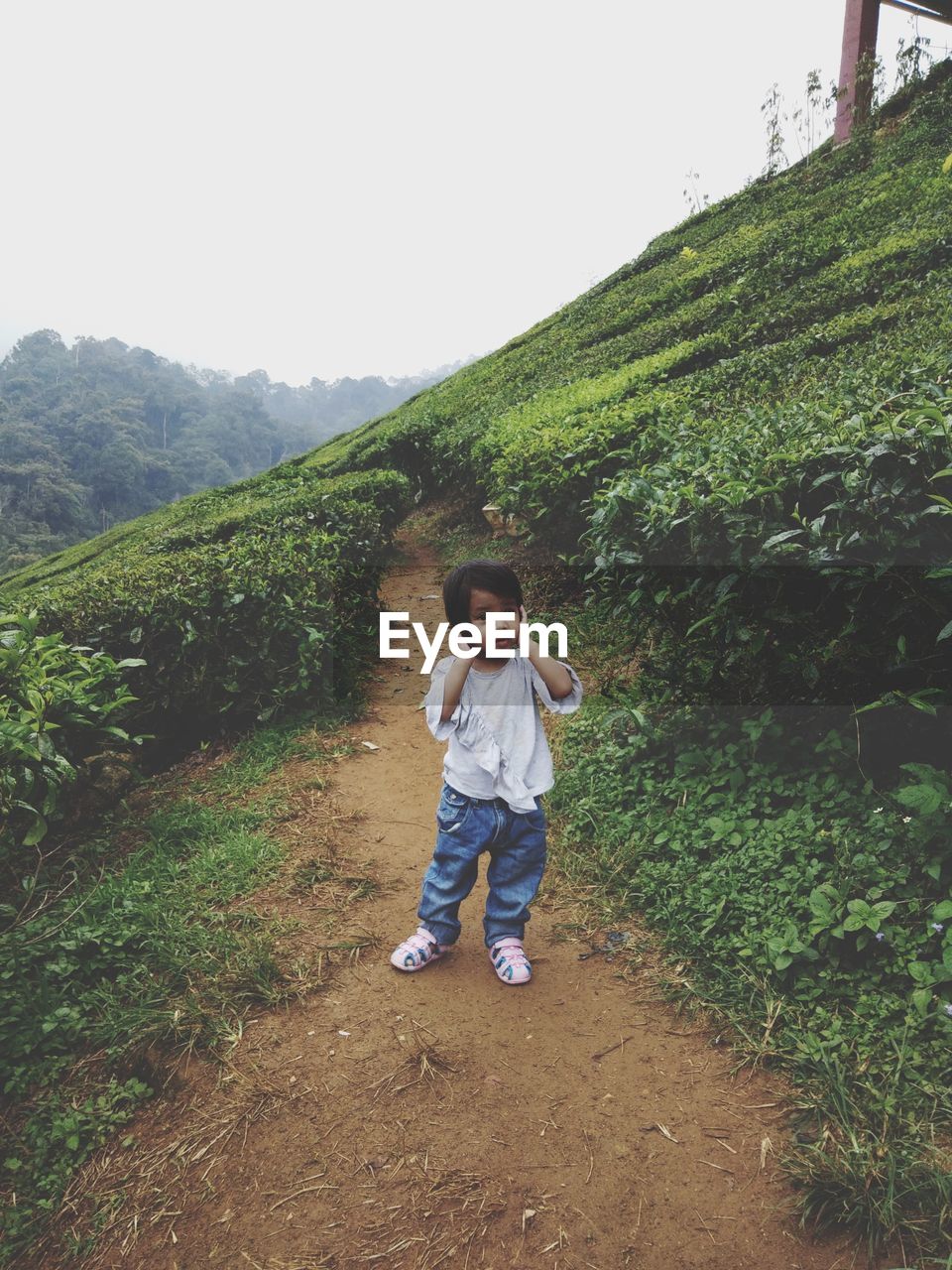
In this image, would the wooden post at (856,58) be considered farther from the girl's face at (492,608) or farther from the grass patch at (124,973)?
the grass patch at (124,973)

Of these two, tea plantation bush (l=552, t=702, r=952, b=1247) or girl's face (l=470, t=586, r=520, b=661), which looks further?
girl's face (l=470, t=586, r=520, b=661)

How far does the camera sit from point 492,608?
8.25 feet

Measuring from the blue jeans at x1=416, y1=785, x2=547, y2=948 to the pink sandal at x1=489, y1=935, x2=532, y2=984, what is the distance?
0.03 meters

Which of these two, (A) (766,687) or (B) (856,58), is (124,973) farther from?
(B) (856,58)

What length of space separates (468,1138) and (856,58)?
53.6 feet

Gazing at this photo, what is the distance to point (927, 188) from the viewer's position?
941 centimetres

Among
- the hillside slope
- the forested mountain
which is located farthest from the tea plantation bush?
the forested mountain

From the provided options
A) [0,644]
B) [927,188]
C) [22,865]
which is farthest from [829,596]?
[927,188]

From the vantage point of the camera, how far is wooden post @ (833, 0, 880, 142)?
1236cm

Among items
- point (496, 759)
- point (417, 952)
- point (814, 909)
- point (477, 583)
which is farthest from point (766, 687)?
point (417, 952)

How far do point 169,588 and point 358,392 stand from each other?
406 feet

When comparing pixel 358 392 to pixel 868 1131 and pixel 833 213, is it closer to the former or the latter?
pixel 833 213

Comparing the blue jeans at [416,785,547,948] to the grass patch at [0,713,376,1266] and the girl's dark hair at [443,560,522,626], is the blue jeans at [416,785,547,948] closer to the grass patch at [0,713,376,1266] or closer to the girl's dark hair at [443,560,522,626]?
the grass patch at [0,713,376,1266]

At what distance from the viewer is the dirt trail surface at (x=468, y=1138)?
6.01ft
